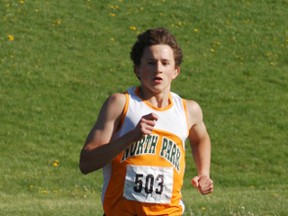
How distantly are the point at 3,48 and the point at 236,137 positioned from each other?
231 inches

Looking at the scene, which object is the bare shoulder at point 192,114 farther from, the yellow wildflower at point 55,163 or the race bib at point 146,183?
the yellow wildflower at point 55,163

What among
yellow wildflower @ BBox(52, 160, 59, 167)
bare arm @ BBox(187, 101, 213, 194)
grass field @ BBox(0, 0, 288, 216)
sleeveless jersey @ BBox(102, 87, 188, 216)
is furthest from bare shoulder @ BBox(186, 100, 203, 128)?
yellow wildflower @ BBox(52, 160, 59, 167)

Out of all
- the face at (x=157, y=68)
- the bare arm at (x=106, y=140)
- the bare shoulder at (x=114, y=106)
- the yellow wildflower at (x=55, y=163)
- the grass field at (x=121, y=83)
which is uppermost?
the face at (x=157, y=68)

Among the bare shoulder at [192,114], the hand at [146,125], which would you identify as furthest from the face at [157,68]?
the hand at [146,125]

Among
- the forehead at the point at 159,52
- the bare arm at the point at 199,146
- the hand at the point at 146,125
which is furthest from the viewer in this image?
the bare arm at the point at 199,146

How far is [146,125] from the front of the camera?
Answer: 485cm

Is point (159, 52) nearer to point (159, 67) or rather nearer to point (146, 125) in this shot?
point (159, 67)

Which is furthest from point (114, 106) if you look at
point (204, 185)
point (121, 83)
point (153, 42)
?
point (121, 83)

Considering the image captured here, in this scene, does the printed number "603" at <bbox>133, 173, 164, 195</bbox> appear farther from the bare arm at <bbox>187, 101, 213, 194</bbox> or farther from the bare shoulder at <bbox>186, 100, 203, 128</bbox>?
the bare shoulder at <bbox>186, 100, 203, 128</bbox>

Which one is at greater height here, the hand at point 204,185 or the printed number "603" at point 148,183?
the printed number "603" at point 148,183

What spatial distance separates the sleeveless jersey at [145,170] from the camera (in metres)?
5.21

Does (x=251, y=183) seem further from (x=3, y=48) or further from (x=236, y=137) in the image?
(x=3, y=48)

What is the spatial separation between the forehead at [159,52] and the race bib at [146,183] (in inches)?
25.1

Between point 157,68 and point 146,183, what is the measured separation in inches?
25.6
